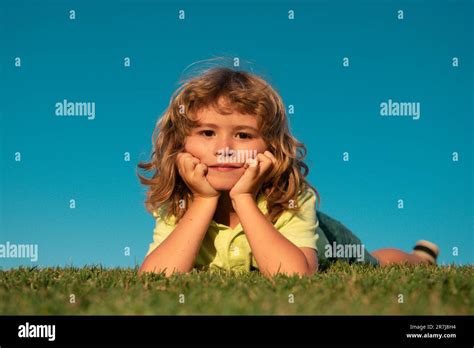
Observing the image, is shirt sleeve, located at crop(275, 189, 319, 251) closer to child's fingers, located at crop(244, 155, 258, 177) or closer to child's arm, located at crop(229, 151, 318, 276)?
child's arm, located at crop(229, 151, 318, 276)

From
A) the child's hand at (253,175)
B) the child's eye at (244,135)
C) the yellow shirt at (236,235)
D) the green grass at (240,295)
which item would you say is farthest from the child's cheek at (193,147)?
the green grass at (240,295)

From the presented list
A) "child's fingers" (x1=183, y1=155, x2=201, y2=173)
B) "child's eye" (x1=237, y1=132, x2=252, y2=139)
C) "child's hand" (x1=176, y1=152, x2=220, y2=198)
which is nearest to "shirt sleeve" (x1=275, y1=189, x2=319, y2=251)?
"child's hand" (x1=176, y1=152, x2=220, y2=198)

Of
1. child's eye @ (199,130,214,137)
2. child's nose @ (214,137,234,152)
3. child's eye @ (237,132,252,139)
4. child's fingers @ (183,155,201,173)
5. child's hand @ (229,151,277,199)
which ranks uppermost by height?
child's eye @ (199,130,214,137)

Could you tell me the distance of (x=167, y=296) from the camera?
335 cm

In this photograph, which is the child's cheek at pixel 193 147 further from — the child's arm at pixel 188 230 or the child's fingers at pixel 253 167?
the child's fingers at pixel 253 167

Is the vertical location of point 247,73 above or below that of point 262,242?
above

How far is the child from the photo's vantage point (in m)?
4.98

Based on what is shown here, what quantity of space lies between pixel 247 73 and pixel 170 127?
110 cm

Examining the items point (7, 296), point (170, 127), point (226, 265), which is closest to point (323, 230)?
point (226, 265)

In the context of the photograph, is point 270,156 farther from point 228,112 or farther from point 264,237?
point 264,237
